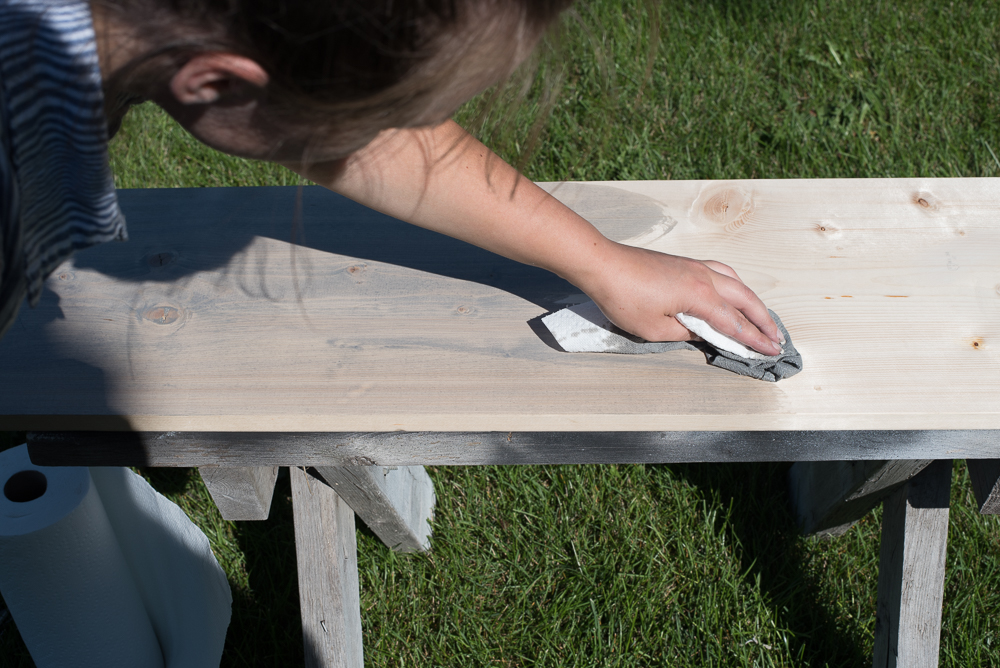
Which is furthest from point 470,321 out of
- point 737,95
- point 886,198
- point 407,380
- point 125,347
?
point 737,95

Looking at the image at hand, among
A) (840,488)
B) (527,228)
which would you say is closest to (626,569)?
(840,488)

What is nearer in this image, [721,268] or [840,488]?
[721,268]

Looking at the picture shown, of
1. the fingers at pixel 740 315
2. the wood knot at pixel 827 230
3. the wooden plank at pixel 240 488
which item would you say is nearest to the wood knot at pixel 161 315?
the wooden plank at pixel 240 488

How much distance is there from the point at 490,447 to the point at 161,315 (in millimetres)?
627

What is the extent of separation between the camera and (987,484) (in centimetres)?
135

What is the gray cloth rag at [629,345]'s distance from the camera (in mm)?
1189

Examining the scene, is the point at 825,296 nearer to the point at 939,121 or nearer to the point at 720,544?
the point at 720,544

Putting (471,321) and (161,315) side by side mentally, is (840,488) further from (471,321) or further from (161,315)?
(161,315)

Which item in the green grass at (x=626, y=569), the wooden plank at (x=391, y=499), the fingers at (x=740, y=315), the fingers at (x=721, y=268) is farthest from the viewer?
the green grass at (x=626, y=569)

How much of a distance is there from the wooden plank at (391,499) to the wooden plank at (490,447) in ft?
0.85

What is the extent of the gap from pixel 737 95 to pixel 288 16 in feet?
8.36

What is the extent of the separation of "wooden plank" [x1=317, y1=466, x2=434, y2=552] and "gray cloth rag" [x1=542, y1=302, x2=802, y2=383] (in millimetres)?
503

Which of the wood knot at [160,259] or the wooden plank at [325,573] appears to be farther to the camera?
the wooden plank at [325,573]

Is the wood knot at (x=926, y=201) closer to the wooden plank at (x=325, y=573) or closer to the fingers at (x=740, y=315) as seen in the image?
the fingers at (x=740, y=315)
